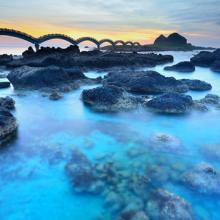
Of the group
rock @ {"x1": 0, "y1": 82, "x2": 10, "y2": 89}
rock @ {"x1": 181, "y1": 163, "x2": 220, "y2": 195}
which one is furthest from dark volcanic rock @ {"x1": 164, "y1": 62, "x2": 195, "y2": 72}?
rock @ {"x1": 181, "y1": 163, "x2": 220, "y2": 195}

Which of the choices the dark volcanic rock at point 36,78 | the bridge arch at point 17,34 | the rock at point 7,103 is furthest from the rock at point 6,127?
the bridge arch at point 17,34

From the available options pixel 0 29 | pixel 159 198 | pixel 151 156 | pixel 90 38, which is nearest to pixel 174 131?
pixel 151 156

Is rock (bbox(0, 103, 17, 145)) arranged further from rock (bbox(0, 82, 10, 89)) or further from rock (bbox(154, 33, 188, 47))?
rock (bbox(154, 33, 188, 47))

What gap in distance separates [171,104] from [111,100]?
3.42m

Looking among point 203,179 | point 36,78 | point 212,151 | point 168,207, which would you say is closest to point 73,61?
point 36,78

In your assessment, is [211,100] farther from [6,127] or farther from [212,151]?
[6,127]

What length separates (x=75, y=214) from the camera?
6289 mm

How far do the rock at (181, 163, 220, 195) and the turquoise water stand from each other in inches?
10.3

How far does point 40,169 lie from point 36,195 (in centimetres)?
132

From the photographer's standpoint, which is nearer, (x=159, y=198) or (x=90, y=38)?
(x=159, y=198)

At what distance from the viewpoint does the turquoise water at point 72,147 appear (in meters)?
6.50

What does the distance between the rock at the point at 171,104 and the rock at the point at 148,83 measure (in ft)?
13.8

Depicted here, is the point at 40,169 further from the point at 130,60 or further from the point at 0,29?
the point at 0,29

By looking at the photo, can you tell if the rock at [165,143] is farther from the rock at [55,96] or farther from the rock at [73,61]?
the rock at [73,61]
